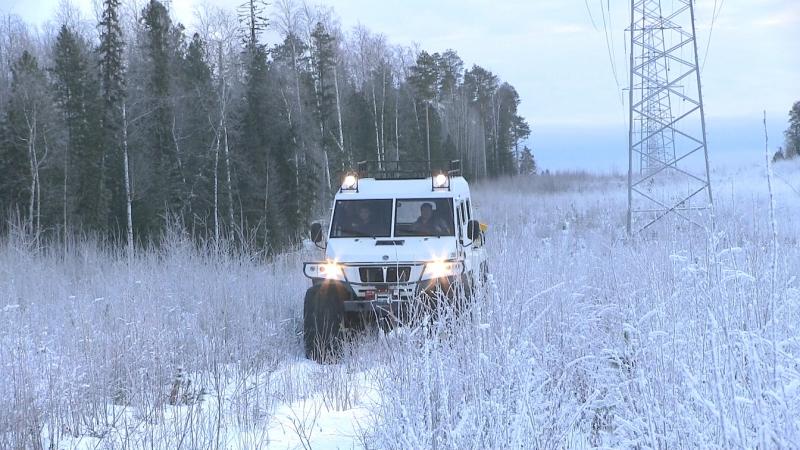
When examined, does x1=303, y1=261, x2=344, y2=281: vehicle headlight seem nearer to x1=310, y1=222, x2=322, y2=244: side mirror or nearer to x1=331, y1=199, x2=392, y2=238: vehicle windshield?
x1=310, y1=222, x2=322, y2=244: side mirror

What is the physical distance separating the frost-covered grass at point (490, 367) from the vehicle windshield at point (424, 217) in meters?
0.78

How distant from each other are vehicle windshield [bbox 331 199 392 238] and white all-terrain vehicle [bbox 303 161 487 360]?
0.04 feet

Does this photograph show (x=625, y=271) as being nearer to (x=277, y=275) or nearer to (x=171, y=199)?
(x=277, y=275)

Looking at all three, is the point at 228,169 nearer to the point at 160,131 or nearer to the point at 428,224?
the point at 160,131

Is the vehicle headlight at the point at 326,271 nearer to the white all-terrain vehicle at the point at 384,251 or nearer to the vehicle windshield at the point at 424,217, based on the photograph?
the white all-terrain vehicle at the point at 384,251

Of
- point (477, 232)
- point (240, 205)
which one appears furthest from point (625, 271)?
point (240, 205)

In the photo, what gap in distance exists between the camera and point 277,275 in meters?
13.0

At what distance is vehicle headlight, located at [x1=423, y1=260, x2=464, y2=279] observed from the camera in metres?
7.92

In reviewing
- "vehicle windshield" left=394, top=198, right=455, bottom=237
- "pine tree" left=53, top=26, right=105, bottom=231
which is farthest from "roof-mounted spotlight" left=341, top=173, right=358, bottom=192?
"pine tree" left=53, top=26, right=105, bottom=231

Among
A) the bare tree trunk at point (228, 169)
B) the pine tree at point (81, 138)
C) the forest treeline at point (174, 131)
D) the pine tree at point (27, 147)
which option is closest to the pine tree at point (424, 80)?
the forest treeline at point (174, 131)

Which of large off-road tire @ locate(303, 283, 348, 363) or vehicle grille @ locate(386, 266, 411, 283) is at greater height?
vehicle grille @ locate(386, 266, 411, 283)

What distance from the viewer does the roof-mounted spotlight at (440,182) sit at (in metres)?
9.12

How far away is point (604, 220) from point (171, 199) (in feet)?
60.1

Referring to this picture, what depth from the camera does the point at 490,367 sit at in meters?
4.86
